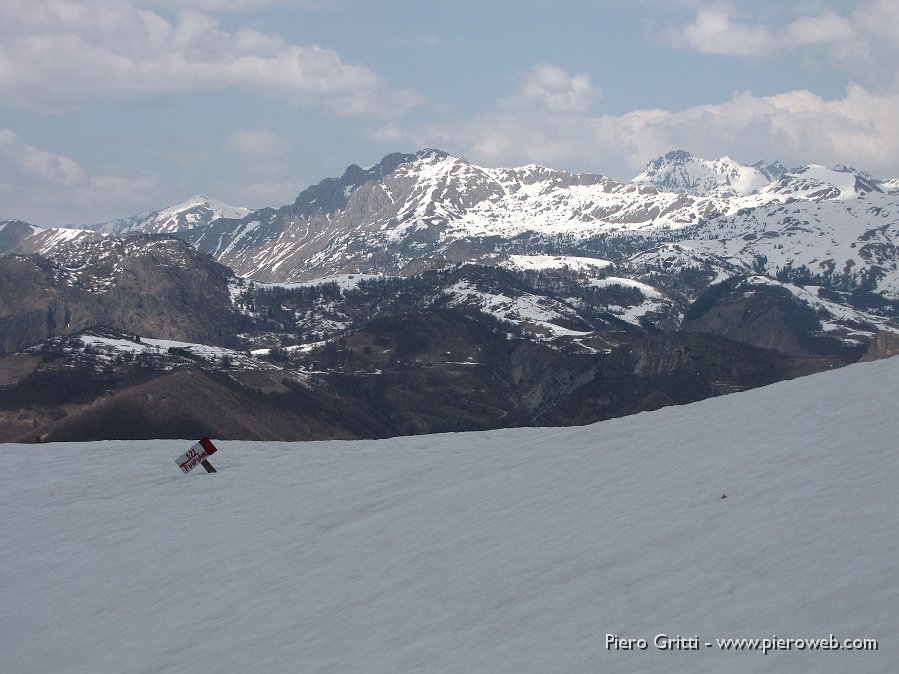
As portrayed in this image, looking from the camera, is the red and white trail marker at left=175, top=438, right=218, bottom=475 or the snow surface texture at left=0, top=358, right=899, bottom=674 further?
the red and white trail marker at left=175, top=438, right=218, bottom=475

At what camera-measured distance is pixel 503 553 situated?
71.1ft

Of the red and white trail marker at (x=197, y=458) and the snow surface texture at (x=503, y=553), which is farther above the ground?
the red and white trail marker at (x=197, y=458)

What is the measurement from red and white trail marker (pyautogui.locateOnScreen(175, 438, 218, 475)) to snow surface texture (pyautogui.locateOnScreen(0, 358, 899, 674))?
66 centimetres

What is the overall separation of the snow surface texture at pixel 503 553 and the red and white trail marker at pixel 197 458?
2.16 ft

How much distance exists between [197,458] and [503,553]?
20.8 metres

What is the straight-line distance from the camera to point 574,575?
61.8 feet

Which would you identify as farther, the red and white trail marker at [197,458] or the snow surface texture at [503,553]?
the red and white trail marker at [197,458]

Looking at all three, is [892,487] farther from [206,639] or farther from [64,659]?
[64,659]

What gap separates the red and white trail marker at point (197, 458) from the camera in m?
38.9

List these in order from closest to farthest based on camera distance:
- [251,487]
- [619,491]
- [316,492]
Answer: [619,491] → [316,492] → [251,487]

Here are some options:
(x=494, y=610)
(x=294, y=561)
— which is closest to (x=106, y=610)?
(x=294, y=561)

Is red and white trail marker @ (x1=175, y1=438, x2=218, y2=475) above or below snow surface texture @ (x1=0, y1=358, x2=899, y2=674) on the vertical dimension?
above

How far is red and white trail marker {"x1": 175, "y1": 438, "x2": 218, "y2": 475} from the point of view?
→ 38875 mm

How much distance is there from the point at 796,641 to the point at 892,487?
5.99m
